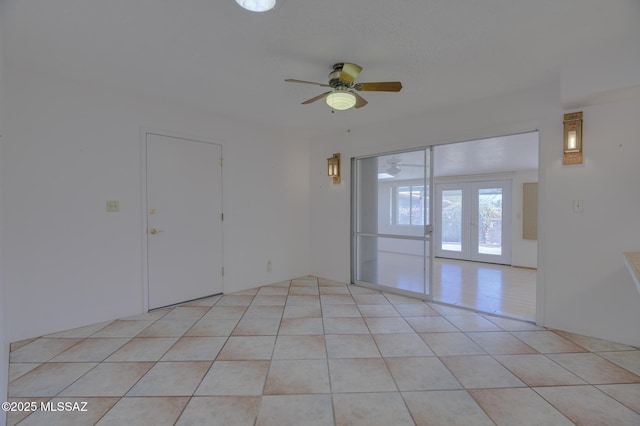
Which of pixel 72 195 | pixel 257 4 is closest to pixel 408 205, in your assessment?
pixel 257 4

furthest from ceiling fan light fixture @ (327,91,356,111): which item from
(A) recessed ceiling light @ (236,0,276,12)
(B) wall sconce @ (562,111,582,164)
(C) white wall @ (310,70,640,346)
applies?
(B) wall sconce @ (562,111,582,164)

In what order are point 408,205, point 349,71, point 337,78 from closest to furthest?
1. point 349,71
2. point 337,78
3. point 408,205

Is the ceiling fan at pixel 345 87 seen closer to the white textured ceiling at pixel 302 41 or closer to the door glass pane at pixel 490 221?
the white textured ceiling at pixel 302 41

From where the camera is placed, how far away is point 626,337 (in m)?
2.58

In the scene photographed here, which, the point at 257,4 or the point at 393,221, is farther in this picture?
the point at 393,221

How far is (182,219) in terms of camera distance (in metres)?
3.69

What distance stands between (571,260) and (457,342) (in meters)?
1.42

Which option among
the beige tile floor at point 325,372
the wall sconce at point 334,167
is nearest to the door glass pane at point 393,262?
the beige tile floor at point 325,372

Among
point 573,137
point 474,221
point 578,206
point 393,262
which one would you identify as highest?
point 573,137

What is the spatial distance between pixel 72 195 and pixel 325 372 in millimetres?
3010

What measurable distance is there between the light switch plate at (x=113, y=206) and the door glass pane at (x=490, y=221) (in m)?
7.56

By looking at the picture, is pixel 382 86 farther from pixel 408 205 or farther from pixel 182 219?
pixel 182 219

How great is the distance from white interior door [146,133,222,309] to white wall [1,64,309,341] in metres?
0.15

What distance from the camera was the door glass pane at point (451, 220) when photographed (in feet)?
25.2
